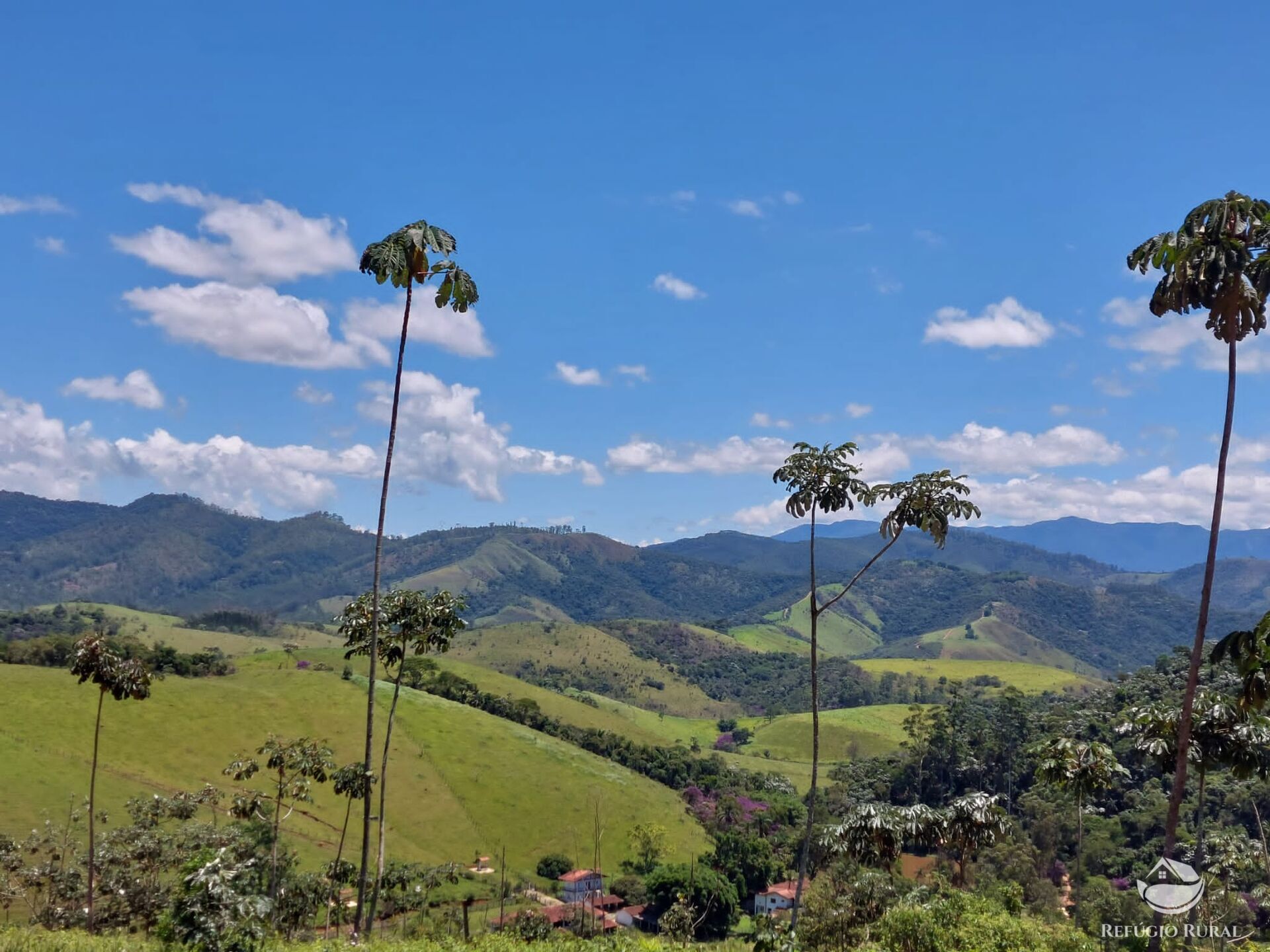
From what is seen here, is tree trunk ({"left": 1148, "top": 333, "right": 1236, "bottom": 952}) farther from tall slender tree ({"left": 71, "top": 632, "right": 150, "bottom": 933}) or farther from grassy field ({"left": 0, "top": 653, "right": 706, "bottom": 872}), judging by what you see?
grassy field ({"left": 0, "top": 653, "right": 706, "bottom": 872})

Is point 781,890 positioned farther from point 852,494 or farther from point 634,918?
point 852,494

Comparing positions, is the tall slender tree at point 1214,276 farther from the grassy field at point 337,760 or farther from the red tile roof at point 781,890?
the grassy field at point 337,760

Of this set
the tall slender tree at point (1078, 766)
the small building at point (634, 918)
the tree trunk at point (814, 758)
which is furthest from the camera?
the small building at point (634, 918)

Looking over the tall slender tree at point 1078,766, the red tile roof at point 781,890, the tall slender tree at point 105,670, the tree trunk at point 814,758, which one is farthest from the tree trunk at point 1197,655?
the red tile roof at point 781,890

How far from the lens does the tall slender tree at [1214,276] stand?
21.5 meters

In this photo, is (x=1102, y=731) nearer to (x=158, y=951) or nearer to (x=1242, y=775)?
(x=1242, y=775)

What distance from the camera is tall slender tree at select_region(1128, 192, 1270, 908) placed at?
848 inches

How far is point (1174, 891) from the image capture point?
95.5ft

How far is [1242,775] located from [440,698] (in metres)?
155

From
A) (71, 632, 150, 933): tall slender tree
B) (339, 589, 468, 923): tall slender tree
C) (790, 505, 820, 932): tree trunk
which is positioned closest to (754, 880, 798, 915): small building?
(790, 505, 820, 932): tree trunk

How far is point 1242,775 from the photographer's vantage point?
27672 mm

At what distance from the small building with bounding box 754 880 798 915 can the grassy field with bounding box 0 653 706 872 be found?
586 inches

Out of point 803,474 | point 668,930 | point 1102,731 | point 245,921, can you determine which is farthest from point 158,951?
point 1102,731

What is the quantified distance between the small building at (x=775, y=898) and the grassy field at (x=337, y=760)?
14872 mm
